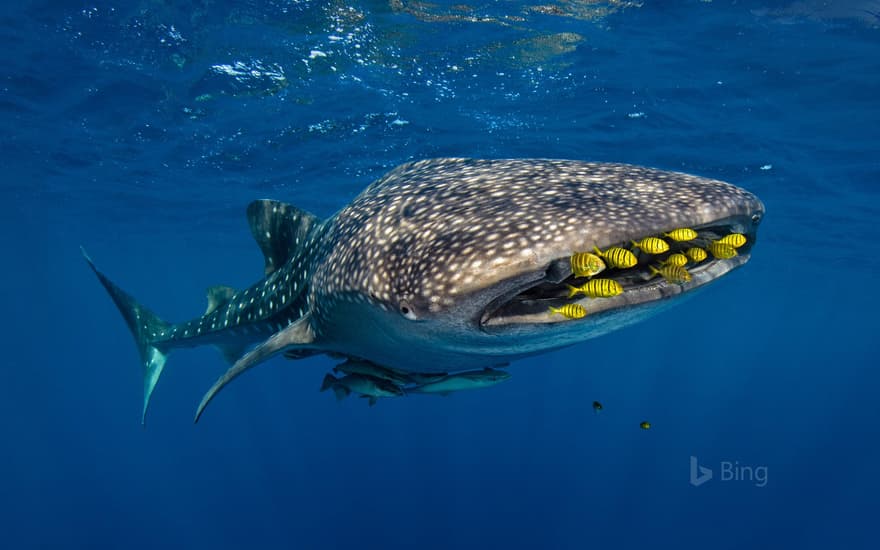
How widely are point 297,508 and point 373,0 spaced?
20.1m

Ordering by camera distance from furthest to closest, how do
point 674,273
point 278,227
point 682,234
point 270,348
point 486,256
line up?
point 278,227
point 270,348
point 674,273
point 682,234
point 486,256

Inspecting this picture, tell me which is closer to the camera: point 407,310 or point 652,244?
point 652,244

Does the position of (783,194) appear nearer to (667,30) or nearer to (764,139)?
(764,139)

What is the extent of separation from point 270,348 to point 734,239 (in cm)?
305

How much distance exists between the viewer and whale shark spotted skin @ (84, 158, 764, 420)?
228 cm

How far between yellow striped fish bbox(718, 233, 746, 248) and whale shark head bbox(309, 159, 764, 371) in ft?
0.13

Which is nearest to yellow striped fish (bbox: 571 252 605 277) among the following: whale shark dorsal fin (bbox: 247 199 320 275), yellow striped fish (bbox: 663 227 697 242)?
yellow striped fish (bbox: 663 227 697 242)

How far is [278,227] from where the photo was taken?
5.28 metres

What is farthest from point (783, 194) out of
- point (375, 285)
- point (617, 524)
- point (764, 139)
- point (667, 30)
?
point (375, 285)

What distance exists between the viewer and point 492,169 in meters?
3.49

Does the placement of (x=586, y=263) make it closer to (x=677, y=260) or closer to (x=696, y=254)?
(x=677, y=260)

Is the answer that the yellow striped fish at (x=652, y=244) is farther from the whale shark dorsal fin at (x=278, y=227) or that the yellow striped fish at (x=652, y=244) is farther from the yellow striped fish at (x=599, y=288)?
the whale shark dorsal fin at (x=278, y=227)

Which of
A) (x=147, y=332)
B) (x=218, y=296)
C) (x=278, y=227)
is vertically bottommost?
(x=147, y=332)

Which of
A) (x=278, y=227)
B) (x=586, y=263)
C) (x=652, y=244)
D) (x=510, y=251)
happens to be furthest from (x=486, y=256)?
(x=278, y=227)
